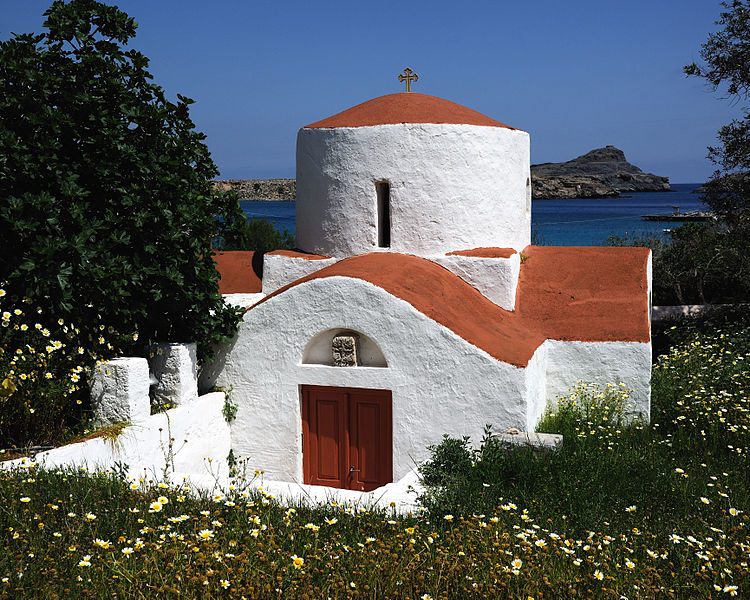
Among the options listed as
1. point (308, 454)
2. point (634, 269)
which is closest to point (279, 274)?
point (308, 454)

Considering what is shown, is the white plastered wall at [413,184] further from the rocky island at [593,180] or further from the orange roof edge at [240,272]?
the rocky island at [593,180]

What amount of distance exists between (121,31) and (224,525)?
5.19m

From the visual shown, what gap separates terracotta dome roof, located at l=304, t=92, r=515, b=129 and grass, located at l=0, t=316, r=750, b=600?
467 centimetres

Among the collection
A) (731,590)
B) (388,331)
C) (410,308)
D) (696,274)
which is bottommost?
(731,590)

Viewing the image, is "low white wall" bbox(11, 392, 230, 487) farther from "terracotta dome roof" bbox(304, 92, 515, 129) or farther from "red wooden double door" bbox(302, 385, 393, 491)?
"terracotta dome roof" bbox(304, 92, 515, 129)

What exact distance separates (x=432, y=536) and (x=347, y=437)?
3.43 m

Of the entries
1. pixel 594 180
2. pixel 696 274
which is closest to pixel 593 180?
pixel 594 180

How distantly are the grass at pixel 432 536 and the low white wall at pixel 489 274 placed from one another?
245 cm

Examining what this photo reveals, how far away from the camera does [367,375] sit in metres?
7.91

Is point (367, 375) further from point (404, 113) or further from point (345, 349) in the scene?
point (404, 113)

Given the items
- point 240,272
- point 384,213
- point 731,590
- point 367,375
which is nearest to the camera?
point 731,590

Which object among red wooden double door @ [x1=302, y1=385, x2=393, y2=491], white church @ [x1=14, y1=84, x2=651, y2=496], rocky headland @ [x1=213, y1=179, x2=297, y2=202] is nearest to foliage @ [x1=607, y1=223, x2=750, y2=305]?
white church @ [x1=14, y1=84, x2=651, y2=496]

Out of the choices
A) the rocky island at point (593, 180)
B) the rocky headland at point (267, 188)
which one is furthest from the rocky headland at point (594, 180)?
the rocky headland at point (267, 188)

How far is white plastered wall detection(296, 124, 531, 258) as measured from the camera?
30.6 feet
